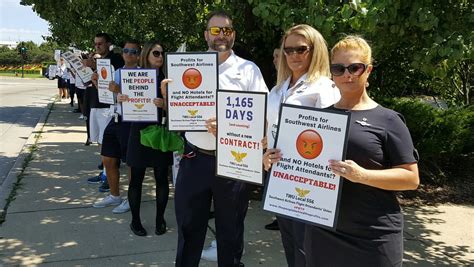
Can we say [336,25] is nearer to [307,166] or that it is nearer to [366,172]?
[307,166]

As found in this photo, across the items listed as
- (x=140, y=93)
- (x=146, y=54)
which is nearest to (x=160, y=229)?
(x=140, y=93)

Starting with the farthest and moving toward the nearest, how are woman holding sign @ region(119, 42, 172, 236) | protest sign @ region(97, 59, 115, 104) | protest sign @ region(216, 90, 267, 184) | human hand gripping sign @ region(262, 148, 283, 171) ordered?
protest sign @ region(97, 59, 115, 104) → woman holding sign @ region(119, 42, 172, 236) → protest sign @ region(216, 90, 267, 184) → human hand gripping sign @ region(262, 148, 283, 171)

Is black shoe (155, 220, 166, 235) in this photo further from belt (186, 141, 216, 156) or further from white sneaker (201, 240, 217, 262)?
belt (186, 141, 216, 156)

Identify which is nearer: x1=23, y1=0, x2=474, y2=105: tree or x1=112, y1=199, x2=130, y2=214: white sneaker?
x1=23, y1=0, x2=474, y2=105: tree

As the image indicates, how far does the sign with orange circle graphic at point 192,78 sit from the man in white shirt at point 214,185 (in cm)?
15

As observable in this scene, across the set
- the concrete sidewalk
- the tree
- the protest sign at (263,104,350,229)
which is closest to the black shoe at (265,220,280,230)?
the concrete sidewalk

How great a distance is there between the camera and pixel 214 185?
3.25 meters

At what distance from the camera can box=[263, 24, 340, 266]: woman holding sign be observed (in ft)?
8.66

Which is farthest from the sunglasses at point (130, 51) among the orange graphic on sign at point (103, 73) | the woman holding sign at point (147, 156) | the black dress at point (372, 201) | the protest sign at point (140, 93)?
the black dress at point (372, 201)

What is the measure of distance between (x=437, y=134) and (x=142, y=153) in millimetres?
4561

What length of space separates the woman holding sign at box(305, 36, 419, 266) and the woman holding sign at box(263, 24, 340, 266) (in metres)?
0.39

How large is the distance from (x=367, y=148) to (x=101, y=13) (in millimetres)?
6663

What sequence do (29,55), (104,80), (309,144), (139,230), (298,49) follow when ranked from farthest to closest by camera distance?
(29,55) → (104,80) → (139,230) → (298,49) → (309,144)

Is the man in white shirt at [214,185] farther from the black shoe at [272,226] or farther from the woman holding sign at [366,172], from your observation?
the black shoe at [272,226]
